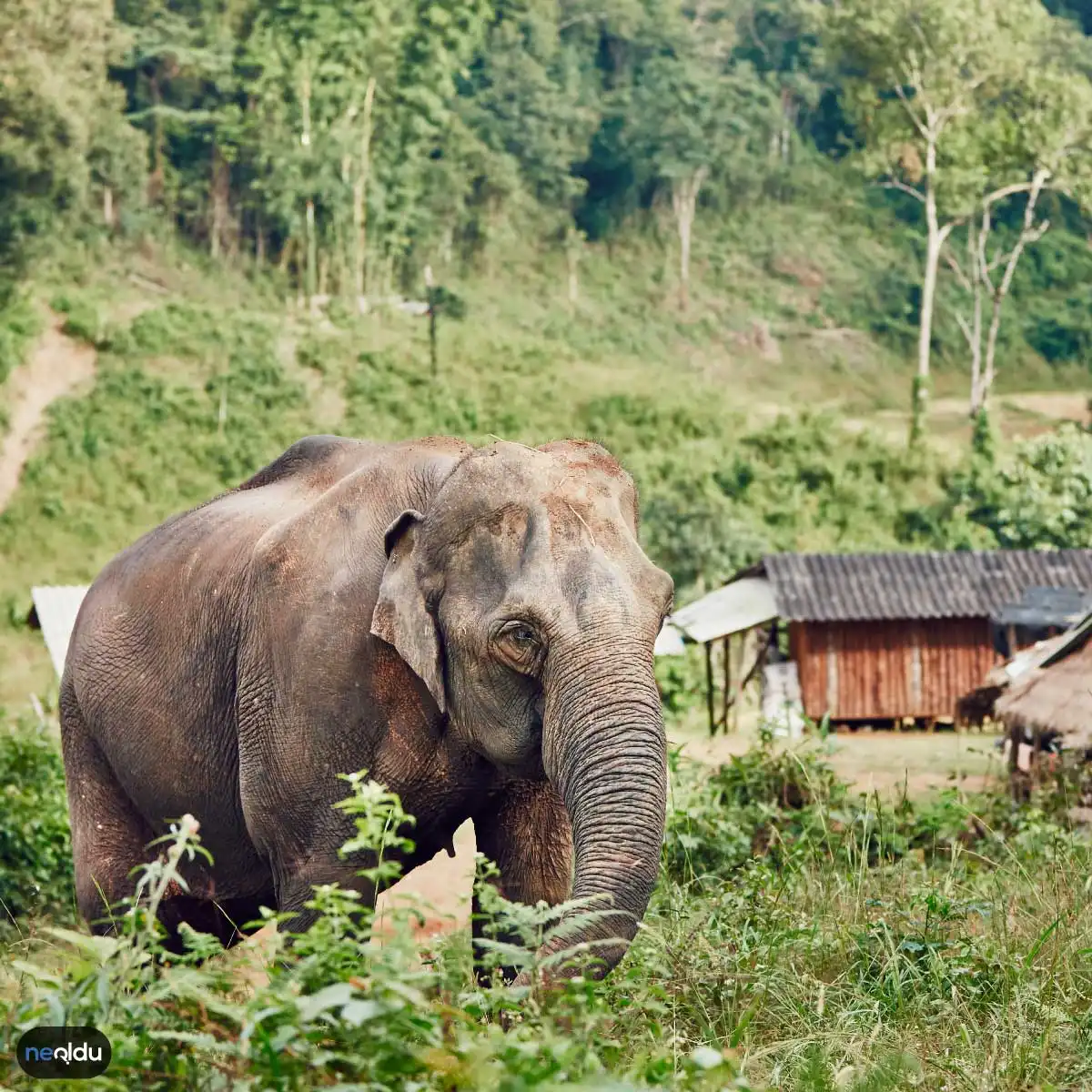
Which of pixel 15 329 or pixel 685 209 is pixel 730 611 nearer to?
pixel 15 329

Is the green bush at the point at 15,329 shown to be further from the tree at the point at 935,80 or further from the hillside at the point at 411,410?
the tree at the point at 935,80

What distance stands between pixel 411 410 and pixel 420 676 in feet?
107

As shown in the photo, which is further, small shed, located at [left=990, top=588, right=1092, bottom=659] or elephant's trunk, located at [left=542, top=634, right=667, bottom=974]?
small shed, located at [left=990, top=588, right=1092, bottom=659]

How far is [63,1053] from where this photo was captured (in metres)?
2.88

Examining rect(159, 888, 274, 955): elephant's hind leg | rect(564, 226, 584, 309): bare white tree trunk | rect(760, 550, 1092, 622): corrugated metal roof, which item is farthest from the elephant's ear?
rect(564, 226, 584, 309): bare white tree trunk

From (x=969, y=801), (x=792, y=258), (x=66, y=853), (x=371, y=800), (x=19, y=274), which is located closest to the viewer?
(x=371, y=800)

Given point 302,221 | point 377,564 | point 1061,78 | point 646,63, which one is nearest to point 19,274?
point 302,221

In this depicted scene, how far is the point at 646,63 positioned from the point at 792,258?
304 inches

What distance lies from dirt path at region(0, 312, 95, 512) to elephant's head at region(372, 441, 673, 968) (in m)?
28.8

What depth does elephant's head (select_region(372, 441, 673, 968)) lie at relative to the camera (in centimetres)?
419

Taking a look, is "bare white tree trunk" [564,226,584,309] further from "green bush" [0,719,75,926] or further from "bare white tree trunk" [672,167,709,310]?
"green bush" [0,719,75,926]

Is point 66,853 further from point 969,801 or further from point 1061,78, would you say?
point 1061,78

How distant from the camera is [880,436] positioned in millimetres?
38312

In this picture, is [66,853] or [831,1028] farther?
[66,853]
